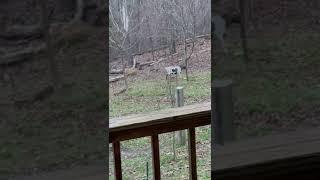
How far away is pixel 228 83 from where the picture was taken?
2.43 m

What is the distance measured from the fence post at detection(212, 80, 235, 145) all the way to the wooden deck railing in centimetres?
22

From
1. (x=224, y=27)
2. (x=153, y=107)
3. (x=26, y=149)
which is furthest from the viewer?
(x=153, y=107)

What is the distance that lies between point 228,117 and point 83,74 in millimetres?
709

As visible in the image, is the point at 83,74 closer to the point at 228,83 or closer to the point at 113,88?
the point at 113,88

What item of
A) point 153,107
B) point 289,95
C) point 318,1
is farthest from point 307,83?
point 153,107

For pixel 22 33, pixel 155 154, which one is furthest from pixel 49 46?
pixel 155 154

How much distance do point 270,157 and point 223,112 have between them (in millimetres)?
370

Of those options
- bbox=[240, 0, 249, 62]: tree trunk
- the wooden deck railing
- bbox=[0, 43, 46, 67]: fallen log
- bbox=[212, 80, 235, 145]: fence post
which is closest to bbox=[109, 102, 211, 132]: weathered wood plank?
the wooden deck railing

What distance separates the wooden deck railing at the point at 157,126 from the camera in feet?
8.34

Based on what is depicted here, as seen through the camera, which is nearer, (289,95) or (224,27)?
Result: (224,27)

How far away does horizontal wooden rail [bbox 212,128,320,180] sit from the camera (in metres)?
2.54

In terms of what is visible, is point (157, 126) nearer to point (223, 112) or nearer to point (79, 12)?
point (223, 112)

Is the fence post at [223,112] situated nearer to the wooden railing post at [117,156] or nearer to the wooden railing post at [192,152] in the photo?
the wooden railing post at [192,152]

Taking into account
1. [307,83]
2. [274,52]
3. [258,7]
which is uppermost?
[258,7]
